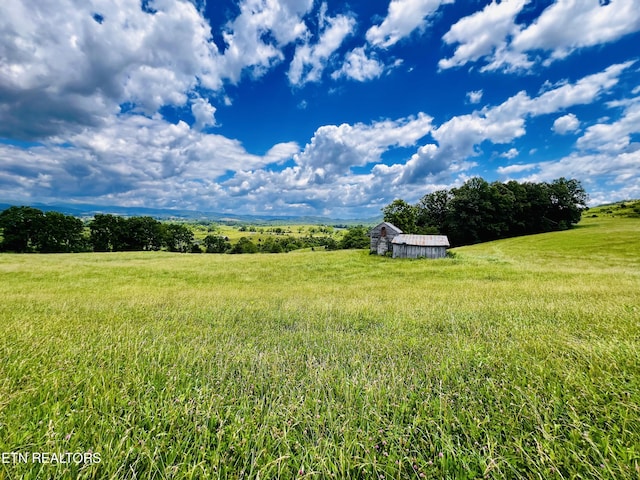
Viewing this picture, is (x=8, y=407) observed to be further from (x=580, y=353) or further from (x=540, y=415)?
(x=580, y=353)

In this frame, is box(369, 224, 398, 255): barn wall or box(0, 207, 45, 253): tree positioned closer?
box(369, 224, 398, 255): barn wall

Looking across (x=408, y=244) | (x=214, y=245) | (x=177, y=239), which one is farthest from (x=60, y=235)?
(x=408, y=244)

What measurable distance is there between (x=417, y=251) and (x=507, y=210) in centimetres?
4914

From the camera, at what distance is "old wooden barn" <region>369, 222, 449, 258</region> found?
42353 millimetres

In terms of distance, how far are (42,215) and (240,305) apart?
98.3 metres

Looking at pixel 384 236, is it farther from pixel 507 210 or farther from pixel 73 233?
pixel 73 233

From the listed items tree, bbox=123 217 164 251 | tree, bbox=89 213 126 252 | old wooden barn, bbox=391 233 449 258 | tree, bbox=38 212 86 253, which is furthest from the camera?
tree, bbox=123 217 164 251

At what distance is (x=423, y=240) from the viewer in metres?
43.8

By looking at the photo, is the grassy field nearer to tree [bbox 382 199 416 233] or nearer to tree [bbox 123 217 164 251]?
tree [bbox 382 199 416 233]

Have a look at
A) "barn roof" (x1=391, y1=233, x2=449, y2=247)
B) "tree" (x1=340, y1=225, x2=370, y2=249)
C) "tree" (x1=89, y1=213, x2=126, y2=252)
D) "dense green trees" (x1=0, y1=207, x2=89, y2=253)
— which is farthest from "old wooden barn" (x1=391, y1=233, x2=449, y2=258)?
"dense green trees" (x1=0, y1=207, x2=89, y2=253)

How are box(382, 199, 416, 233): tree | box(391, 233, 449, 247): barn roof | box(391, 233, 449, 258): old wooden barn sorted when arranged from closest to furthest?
box(391, 233, 449, 258): old wooden barn, box(391, 233, 449, 247): barn roof, box(382, 199, 416, 233): tree

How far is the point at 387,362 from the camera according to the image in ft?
14.4

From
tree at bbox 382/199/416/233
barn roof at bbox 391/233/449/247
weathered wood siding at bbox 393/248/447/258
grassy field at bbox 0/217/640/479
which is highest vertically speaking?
tree at bbox 382/199/416/233

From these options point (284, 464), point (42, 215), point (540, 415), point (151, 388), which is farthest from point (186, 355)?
point (42, 215)
